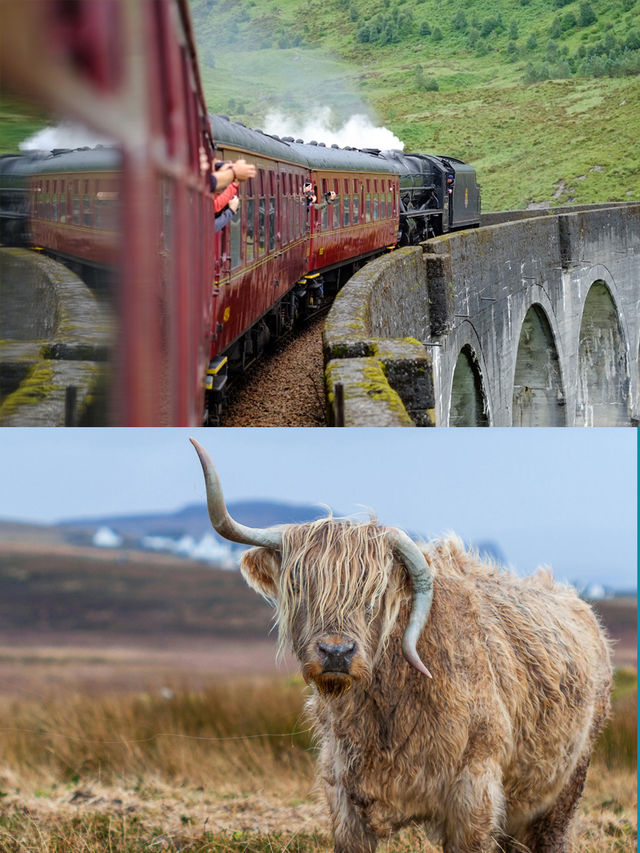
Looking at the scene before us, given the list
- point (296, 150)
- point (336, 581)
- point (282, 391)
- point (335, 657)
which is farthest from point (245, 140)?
point (335, 657)

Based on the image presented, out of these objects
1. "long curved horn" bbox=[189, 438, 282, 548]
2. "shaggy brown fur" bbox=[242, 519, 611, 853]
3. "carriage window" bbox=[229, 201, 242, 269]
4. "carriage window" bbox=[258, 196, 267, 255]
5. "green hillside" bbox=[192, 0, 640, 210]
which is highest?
"green hillside" bbox=[192, 0, 640, 210]

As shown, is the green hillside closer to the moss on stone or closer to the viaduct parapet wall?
the moss on stone

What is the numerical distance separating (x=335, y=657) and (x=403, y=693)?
0.45 meters

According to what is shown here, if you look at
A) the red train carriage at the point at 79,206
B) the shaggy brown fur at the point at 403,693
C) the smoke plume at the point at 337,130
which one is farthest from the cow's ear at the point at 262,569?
the smoke plume at the point at 337,130

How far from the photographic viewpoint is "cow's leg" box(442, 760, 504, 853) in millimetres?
3867

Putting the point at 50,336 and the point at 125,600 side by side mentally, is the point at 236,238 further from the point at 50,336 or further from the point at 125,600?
the point at 50,336

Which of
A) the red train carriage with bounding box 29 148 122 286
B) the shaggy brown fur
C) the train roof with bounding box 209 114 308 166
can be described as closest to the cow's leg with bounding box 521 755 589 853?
the shaggy brown fur

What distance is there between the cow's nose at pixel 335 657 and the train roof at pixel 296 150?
182 inches

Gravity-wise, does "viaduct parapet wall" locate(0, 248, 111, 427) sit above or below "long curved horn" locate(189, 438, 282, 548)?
above

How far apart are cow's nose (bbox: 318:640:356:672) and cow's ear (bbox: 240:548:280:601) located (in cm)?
39

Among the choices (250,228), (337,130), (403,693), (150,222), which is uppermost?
(337,130)

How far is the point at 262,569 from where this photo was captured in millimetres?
3893

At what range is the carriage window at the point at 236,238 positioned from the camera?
8.39 m

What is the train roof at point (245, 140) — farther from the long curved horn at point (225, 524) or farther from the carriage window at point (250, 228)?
the long curved horn at point (225, 524)
